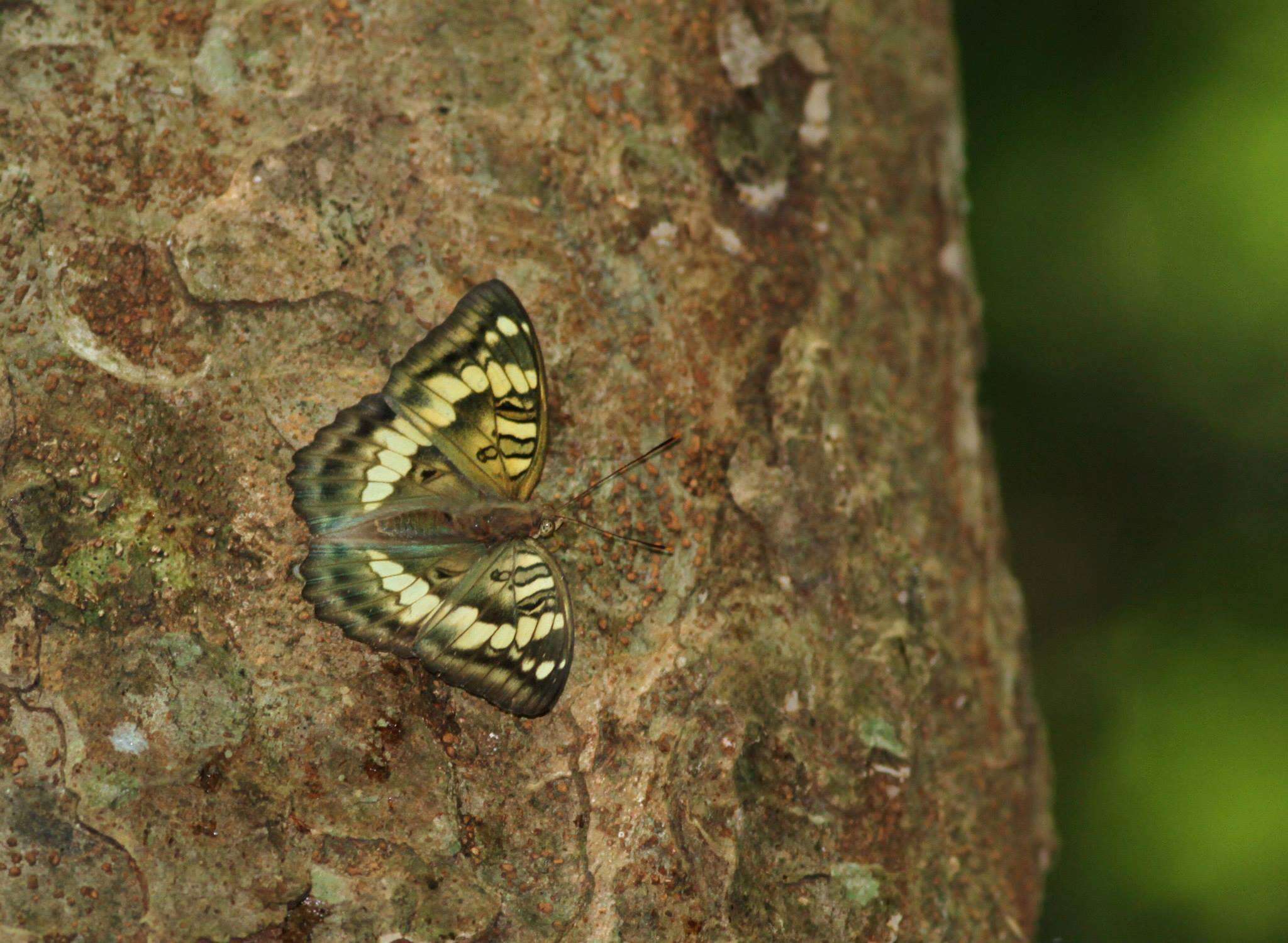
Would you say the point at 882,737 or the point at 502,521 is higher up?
the point at 502,521

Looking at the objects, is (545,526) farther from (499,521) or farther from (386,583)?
(386,583)

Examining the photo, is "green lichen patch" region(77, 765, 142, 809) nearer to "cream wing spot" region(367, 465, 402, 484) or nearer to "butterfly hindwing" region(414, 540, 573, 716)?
"butterfly hindwing" region(414, 540, 573, 716)

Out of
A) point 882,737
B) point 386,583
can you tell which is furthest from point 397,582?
point 882,737

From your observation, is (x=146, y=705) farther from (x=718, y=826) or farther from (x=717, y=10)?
(x=717, y=10)

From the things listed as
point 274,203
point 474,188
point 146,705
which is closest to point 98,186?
point 274,203

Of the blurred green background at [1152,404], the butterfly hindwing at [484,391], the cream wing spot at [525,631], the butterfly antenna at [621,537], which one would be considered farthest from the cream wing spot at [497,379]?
the blurred green background at [1152,404]

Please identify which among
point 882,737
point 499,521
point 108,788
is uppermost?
point 499,521
